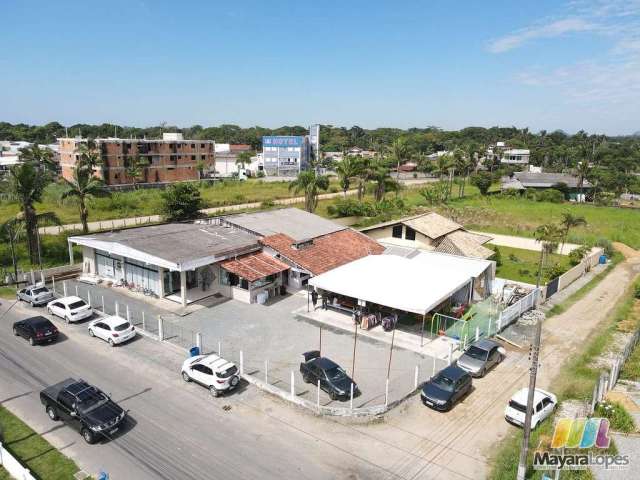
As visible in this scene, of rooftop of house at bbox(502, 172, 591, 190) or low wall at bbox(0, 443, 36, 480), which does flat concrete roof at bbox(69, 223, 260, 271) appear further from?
rooftop of house at bbox(502, 172, 591, 190)

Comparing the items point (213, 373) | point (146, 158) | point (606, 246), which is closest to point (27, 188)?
point (213, 373)

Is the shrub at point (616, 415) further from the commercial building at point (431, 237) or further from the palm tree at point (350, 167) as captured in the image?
the palm tree at point (350, 167)

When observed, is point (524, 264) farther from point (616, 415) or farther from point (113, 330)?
point (113, 330)

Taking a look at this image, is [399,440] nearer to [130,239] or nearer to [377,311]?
[377,311]

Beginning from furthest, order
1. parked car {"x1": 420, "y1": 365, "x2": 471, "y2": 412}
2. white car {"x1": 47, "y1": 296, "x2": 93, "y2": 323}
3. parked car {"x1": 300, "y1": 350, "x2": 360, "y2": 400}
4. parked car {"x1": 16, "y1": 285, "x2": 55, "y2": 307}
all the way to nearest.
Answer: parked car {"x1": 16, "y1": 285, "x2": 55, "y2": 307}, white car {"x1": 47, "y1": 296, "x2": 93, "y2": 323}, parked car {"x1": 300, "y1": 350, "x2": 360, "y2": 400}, parked car {"x1": 420, "y1": 365, "x2": 471, "y2": 412}

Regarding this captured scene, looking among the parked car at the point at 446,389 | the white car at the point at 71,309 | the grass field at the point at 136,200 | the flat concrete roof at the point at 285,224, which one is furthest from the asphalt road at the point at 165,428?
the grass field at the point at 136,200

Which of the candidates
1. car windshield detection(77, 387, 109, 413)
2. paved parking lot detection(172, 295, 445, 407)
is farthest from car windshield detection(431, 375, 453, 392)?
car windshield detection(77, 387, 109, 413)

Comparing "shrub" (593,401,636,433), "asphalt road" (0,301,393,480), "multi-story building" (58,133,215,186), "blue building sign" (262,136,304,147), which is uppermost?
"blue building sign" (262,136,304,147)

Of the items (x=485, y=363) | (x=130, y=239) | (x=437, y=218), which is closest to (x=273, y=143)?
(x=437, y=218)
